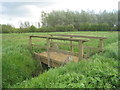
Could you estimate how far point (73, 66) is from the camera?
2969 millimetres

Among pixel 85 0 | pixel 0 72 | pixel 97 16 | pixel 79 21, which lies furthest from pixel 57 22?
pixel 0 72

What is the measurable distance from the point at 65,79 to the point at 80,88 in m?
0.44

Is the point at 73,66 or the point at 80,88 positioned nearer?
the point at 80,88

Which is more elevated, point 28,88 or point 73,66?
point 73,66

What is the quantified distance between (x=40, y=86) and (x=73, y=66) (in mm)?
1111

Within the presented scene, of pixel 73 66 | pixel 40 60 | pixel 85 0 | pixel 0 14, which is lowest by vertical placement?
pixel 40 60

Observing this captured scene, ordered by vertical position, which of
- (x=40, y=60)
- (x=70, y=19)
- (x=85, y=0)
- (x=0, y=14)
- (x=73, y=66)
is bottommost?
(x=40, y=60)

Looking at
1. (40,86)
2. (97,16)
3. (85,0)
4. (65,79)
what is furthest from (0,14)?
(97,16)

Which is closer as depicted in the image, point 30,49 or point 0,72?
point 0,72

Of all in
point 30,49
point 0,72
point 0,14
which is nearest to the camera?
point 0,14

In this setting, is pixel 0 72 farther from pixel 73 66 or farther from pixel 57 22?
pixel 57 22

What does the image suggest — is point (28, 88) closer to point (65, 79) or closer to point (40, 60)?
point (65, 79)

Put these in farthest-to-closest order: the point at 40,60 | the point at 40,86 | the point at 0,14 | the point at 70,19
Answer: the point at 70,19, the point at 40,60, the point at 0,14, the point at 40,86

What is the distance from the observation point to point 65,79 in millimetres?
2271
